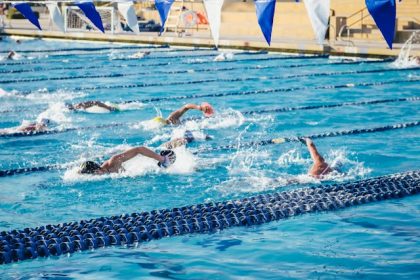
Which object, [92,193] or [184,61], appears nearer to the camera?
[92,193]

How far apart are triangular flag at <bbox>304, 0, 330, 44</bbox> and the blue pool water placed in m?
1.26

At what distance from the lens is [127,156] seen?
7.34m

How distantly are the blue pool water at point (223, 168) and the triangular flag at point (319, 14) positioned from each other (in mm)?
1260

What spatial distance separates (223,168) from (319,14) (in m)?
3.01

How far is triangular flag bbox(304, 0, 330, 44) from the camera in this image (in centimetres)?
980

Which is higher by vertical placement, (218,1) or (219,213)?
(218,1)

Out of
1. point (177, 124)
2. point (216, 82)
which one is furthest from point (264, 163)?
point (216, 82)

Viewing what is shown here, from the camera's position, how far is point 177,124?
994 centimetres

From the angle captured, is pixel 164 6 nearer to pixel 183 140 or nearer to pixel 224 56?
pixel 224 56

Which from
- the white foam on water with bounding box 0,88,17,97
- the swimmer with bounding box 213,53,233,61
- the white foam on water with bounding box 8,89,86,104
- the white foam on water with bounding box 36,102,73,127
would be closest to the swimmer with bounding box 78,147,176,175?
the white foam on water with bounding box 36,102,73,127

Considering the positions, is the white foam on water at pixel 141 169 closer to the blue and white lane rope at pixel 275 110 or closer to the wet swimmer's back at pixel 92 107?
the blue and white lane rope at pixel 275 110

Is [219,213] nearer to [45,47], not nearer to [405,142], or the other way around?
[405,142]

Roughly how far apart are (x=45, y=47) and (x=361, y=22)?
911 centimetres

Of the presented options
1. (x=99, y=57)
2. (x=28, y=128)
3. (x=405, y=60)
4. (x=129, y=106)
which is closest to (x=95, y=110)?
(x=129, y=106)
